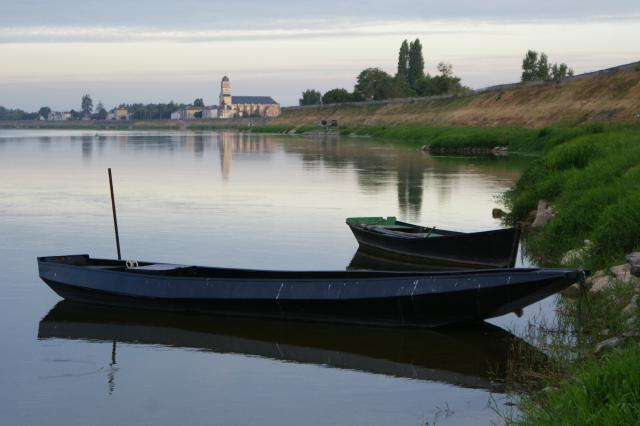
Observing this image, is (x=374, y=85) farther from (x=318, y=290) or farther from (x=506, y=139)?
(x=318, y=290)

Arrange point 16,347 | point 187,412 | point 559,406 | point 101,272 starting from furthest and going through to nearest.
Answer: point 101,272 → point 16,347 → point 187,412 → point 559,406

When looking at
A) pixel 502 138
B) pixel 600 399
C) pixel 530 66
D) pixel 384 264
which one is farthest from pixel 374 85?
pixel 600 399

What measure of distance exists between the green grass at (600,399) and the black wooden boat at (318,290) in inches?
174

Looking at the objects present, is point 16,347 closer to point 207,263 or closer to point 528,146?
point 207,263

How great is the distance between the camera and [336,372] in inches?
544

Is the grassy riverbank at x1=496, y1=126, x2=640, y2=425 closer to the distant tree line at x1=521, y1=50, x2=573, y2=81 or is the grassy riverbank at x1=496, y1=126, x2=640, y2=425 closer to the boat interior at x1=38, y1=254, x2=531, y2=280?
the boat interior at x1=38, y1=254, x2=531, y2=280

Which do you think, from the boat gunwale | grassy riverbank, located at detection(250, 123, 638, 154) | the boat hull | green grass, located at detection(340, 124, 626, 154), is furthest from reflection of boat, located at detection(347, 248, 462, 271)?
green grass, located at detection(340, 124, 626, 154)

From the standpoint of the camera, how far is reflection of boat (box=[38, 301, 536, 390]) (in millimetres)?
14000

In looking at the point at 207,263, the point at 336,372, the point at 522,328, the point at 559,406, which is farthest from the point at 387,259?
the point at 559,406

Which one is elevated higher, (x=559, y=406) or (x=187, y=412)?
(x=559, y=406)

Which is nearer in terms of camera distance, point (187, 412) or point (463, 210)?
point (187, 412)

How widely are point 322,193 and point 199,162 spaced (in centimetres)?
3064

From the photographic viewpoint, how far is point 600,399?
8.90 m

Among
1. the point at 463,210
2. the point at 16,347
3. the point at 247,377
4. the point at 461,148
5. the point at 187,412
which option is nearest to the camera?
the point at 187,412
